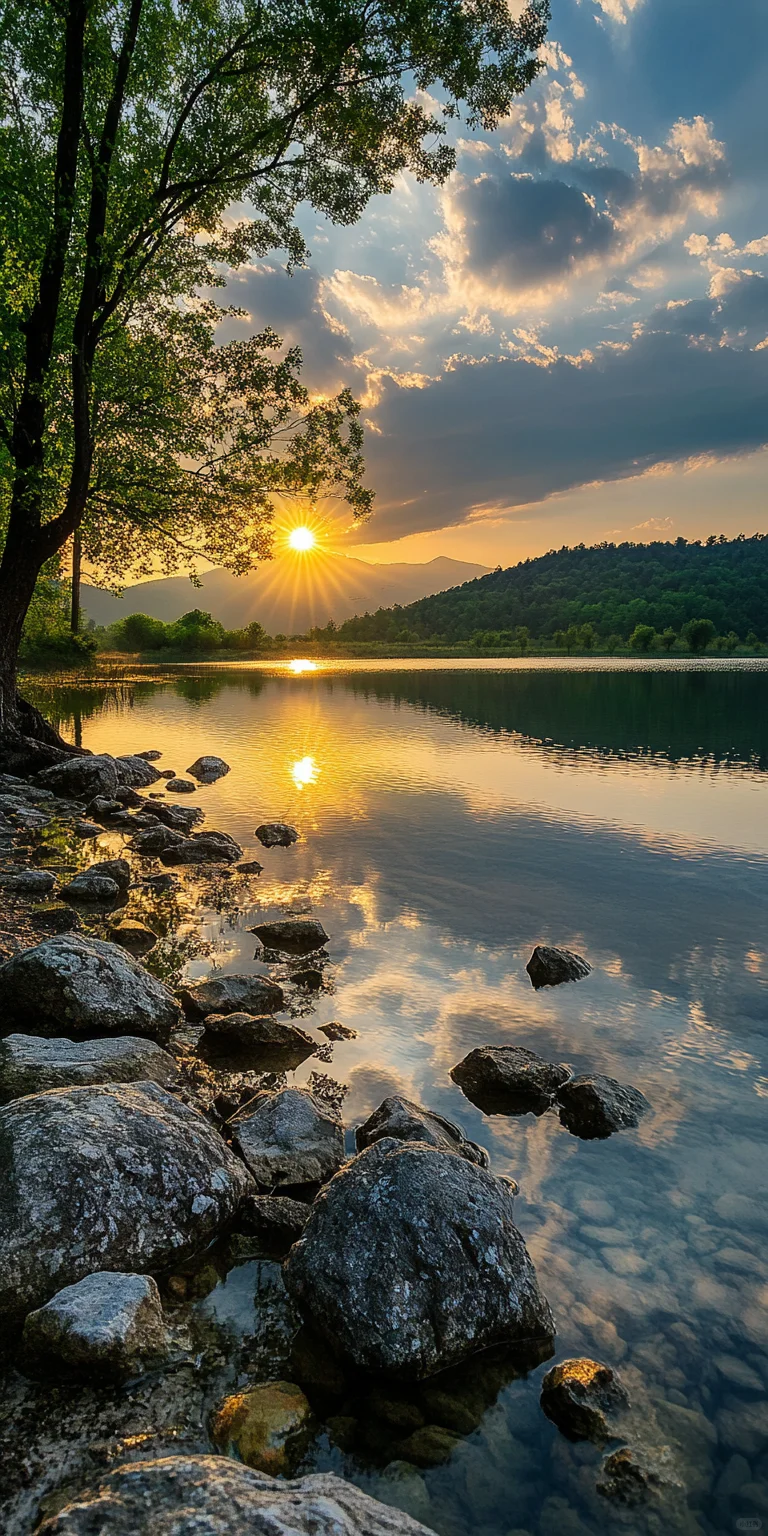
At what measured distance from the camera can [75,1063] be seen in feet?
24.2

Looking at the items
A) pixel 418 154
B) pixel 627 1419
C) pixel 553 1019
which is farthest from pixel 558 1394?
pixel 418 154

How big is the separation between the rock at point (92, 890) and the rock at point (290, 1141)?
8.31m

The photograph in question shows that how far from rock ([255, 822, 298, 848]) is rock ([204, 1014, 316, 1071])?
10.5 m

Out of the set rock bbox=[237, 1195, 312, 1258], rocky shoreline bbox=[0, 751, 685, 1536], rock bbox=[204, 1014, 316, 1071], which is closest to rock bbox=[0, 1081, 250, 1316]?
rocky shoreline bbox=[0, 751, 685, 1536]

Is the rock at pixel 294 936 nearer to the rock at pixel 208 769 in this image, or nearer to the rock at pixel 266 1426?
the rock at pixel 266 1426

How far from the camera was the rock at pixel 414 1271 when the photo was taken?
5.14 meters

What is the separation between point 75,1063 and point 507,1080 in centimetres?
492

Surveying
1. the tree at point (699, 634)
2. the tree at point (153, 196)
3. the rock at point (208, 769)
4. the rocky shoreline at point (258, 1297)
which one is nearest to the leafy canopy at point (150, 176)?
the tree at point (153, 196)

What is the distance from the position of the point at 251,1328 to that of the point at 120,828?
1728cm

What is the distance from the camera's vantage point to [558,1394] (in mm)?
4969

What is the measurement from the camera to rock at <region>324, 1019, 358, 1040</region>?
32.8ft

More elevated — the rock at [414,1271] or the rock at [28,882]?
the rock at [414,1271]

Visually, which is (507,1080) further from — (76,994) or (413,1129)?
(76,994)

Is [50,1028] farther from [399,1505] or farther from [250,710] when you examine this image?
[250,710]
